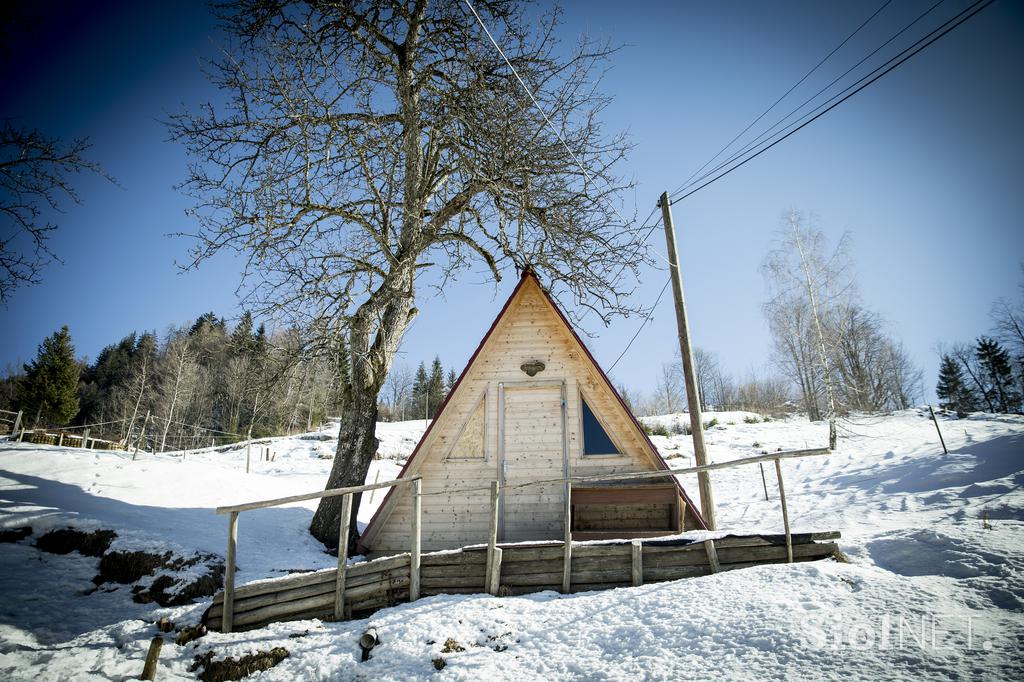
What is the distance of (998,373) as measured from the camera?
1410 inches

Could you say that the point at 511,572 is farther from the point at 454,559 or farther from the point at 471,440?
the point at 471,440

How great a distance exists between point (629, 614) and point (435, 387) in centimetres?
5382

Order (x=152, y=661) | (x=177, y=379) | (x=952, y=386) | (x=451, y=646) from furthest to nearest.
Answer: (x=952, y=386)
(x=177, y=379)
(x=451, y=646)
(x=152, y=661)

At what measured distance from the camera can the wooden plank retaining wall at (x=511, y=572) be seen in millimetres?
5754

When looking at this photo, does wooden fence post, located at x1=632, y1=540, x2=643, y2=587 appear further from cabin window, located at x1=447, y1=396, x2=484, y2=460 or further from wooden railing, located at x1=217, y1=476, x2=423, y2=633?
cabin window, located at x1=447, y1=396, x2=484, y2=460

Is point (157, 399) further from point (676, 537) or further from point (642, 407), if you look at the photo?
point (642, 407)

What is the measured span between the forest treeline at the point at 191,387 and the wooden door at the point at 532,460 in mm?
3524

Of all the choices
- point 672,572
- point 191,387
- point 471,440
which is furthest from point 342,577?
point 191,387

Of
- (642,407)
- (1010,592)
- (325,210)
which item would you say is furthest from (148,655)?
(642,407)

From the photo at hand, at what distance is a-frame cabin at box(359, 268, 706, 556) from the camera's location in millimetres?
8070

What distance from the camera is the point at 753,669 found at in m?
3.48

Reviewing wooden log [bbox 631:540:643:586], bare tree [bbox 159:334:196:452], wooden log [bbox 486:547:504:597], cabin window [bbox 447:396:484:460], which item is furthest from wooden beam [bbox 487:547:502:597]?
bare tree [bbox 159:334:196:452]

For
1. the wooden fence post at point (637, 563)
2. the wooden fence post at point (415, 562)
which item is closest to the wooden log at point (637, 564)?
the wooden fence post at point (637, 563)

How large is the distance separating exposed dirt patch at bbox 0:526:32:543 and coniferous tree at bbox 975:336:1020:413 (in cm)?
5294
